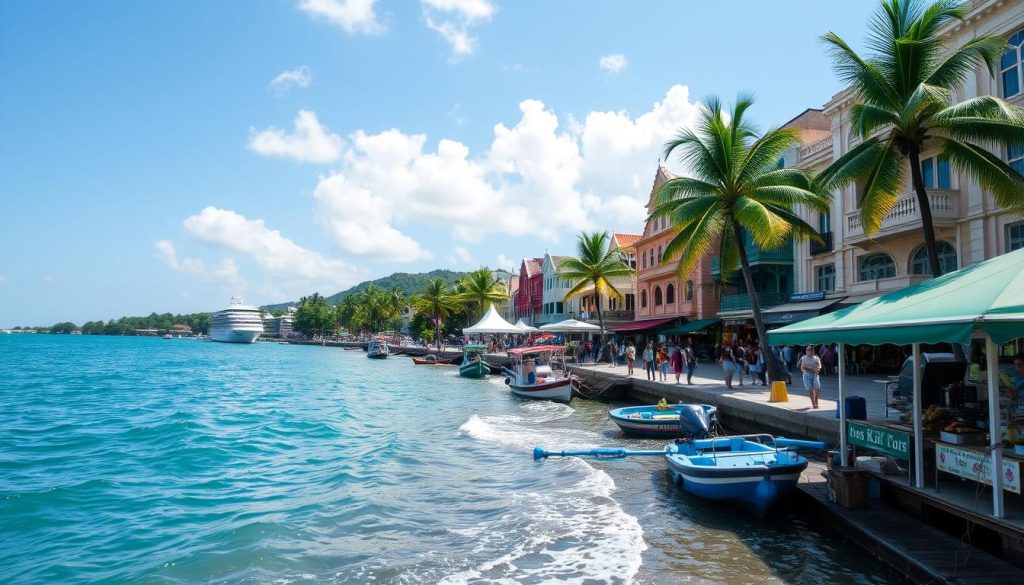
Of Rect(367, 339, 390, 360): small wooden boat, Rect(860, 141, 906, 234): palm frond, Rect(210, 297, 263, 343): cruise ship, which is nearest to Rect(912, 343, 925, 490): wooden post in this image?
Rect(860, 141, 906, 234): palm frond

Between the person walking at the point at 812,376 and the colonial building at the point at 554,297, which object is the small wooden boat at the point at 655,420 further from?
the colonial building at the point at 554,297

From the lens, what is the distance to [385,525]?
1078cm

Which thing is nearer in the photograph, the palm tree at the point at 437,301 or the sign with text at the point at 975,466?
the sign with text at the point at 975,466

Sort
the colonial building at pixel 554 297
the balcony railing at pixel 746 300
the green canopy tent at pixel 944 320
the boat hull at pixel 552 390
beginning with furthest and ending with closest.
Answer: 1. the colonial building at pixel 554 297
2. the balcony railing at pixel 746 300
3. the boat hull at pixel 552 390
4. the green canopy tent at pixel 944 320

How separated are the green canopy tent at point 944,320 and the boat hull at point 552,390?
17.5 meters

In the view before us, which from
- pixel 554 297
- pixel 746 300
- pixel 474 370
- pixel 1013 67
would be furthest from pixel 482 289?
pixel 1013 67

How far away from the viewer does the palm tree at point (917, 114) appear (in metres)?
14.2

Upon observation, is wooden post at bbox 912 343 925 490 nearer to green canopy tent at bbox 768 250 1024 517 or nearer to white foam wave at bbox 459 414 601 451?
green canopy tent at bbox 768 250 1024 517

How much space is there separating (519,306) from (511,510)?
74.1 metres

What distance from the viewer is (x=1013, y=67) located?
19.1 metres

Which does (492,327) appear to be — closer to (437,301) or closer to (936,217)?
(936,217)

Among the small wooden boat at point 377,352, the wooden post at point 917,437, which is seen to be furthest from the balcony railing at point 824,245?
the small wooden boat at point 377,352

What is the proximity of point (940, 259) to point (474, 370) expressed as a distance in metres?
30.1

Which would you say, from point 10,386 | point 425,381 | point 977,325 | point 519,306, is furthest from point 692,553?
point 519,306
